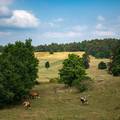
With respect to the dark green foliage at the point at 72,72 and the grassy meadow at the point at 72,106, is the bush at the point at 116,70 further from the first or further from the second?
the grassy meadow at the point at 72,106

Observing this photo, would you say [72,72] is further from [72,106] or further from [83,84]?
[72,106]

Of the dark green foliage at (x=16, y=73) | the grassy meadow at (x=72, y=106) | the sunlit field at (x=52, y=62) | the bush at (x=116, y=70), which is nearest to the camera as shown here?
the grassy meadow at (x=72, y=106)

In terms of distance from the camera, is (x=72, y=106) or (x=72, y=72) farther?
(x=72, y=72)

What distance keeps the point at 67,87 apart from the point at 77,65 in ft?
20.4

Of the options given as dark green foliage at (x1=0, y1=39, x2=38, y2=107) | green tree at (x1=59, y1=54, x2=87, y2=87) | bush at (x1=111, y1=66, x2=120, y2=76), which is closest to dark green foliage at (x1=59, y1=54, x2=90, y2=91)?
green tree at (x1=59, y1=54, x2=87, y2=87)

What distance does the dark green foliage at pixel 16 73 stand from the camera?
64.9m

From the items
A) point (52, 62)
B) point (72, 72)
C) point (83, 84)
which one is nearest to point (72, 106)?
point (83, 84)

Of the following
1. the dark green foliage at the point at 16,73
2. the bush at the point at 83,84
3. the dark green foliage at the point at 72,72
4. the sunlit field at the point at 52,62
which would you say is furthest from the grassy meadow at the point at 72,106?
the sunlit field at the point at 52,62

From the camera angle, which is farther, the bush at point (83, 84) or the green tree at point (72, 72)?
the green tree at point (72, 72)

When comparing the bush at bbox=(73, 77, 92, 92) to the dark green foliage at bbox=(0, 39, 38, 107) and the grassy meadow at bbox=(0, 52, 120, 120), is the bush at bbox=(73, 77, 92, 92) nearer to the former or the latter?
the grassy meadow at bbox=(0, 52, 120, 120)

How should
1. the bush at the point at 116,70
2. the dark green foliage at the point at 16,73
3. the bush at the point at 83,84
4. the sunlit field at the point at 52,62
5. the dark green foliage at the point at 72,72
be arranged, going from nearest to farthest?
the dark green foliage at the point at 16,73, the bush at the point at 83,84, the dark green foliage at the point at 72,72, the bush at the point at 116,70, the sunlit field at the point at 52,62

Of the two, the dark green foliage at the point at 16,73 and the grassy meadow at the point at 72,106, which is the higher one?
the dark green foliage at the point at 16,73

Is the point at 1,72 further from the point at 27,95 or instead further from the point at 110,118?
the point at 110,118

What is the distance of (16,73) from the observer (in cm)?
6819
